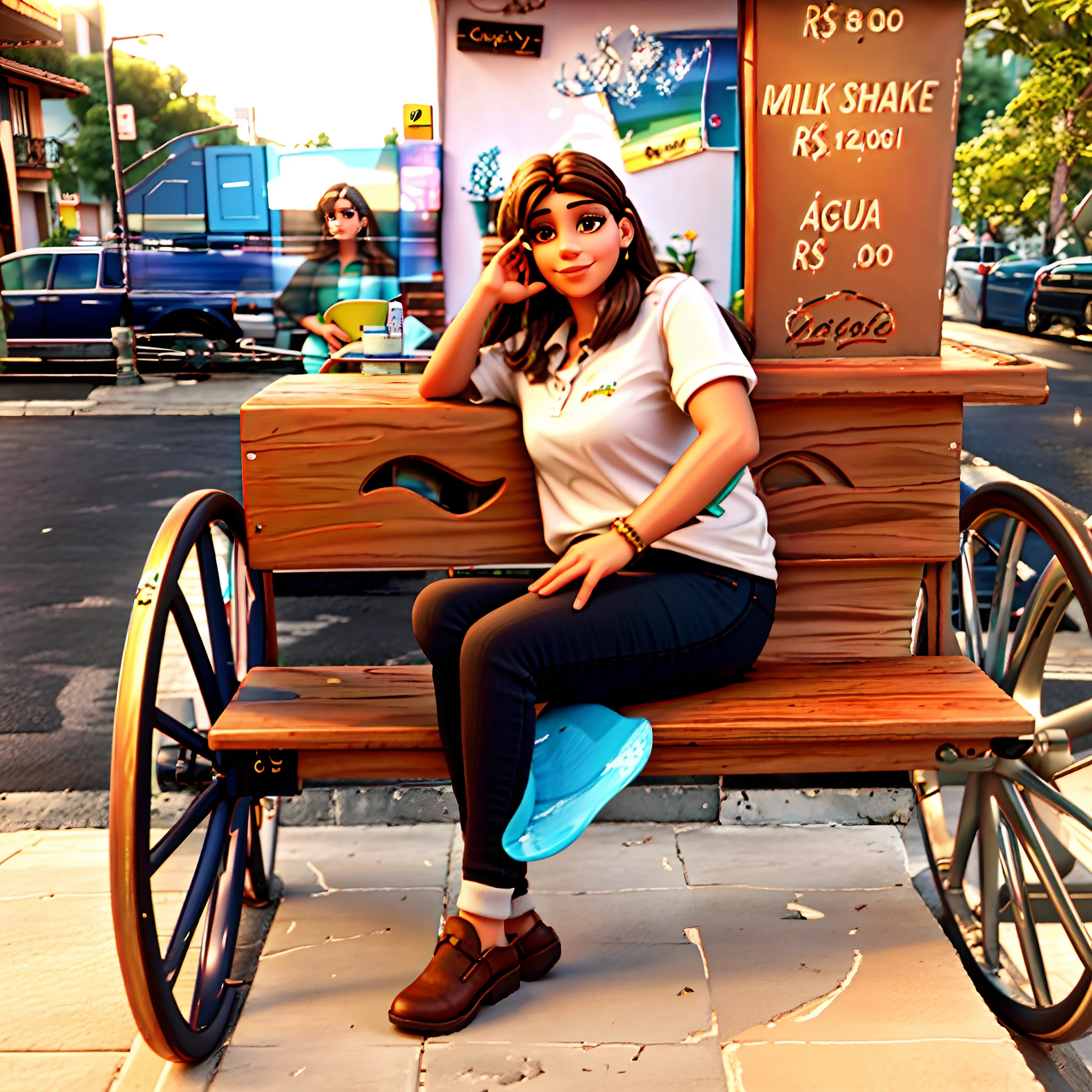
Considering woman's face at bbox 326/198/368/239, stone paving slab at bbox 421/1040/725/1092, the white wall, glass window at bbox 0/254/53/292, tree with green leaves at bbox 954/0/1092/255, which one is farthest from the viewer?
tree with green leaves at bbox 954/0/1092/255

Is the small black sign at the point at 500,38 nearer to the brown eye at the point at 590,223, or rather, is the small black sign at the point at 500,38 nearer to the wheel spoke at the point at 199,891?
the brown eye at the point at 590,223

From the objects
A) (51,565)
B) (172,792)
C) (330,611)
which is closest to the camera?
(172,792)

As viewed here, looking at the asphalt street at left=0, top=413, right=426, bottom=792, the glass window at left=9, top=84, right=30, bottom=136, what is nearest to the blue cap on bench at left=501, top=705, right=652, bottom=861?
the asphalt street at left=0, top=413, right=426, bottom=792

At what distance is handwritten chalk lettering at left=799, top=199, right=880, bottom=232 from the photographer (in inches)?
95.3

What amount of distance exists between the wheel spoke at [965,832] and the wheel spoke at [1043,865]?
13 cm

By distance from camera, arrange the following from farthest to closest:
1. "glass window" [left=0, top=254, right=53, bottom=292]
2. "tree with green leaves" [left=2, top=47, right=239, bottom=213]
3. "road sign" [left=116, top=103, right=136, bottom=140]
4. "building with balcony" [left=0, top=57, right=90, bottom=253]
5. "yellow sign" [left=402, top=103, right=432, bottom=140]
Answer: "tree with green leaves" [left=2, top=47, right=239, bottom=213] < "building with balcony" [left=0, top=57, right=90, bottom=253] < "road sign" [left=116, top=103, right=136, bottom=140] < "glass window" [left=0, top=254, right=53, bottom=292] < "yellow sign" [left=402, top=103, right=432, bottom=140]

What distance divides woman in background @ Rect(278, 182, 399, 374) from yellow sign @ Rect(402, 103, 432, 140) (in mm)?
1435

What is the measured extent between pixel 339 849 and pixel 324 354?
149 inches

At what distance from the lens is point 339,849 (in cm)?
283

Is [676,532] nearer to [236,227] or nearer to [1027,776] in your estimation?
[1027,776]

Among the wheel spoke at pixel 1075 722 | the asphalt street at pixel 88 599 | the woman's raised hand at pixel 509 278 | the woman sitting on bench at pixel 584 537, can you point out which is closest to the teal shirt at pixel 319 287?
the asphalt street at pixel 88 599

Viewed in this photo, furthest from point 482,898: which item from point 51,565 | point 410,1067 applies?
point 51,565

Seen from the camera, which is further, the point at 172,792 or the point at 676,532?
the point at 172,792

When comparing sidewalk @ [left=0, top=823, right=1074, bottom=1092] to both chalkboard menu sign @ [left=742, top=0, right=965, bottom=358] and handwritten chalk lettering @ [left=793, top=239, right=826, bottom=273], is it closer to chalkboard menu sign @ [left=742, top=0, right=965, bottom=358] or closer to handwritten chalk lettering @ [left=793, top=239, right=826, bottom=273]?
chalkboard menu sign @ [left=742, top=0, right=965, bottom=358]
